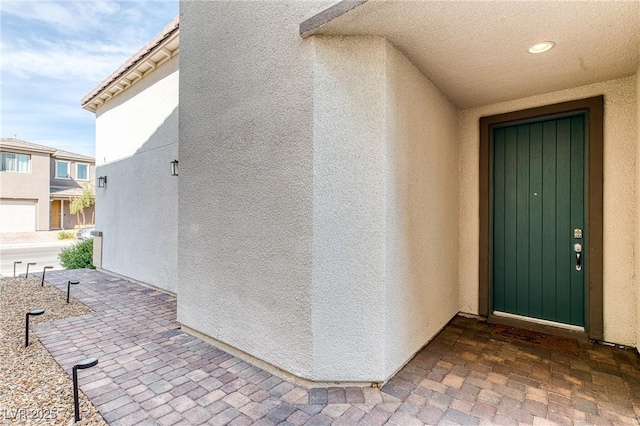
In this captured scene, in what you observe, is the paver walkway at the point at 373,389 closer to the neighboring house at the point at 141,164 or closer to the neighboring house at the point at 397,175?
the neighboring house at the point at 397,175

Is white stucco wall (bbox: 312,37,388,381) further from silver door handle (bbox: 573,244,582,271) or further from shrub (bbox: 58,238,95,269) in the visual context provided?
shrub (bbox: 58,238,95,269)

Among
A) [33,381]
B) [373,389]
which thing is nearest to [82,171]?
[33,381]

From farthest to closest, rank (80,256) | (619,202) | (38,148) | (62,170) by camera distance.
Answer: (62,170), (38,148), (80,256), (619,202)

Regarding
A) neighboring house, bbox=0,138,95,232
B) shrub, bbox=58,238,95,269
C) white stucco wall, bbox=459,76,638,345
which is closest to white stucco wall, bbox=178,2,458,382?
white stucco wall, bbox=459,76,638,345

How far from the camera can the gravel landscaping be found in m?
2.38

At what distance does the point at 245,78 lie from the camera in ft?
11.2

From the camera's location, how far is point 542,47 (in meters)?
2.89

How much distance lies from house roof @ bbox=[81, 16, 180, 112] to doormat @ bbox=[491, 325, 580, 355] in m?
7.15

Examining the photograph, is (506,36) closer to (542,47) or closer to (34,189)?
(542,47)

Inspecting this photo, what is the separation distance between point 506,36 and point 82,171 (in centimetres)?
3432

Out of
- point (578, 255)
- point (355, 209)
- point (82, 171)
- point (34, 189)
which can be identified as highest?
point (82, 171)

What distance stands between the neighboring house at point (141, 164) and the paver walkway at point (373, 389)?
8.73 feet

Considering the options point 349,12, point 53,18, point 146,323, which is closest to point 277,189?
point 349,12

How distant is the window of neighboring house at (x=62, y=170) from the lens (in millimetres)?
25703
